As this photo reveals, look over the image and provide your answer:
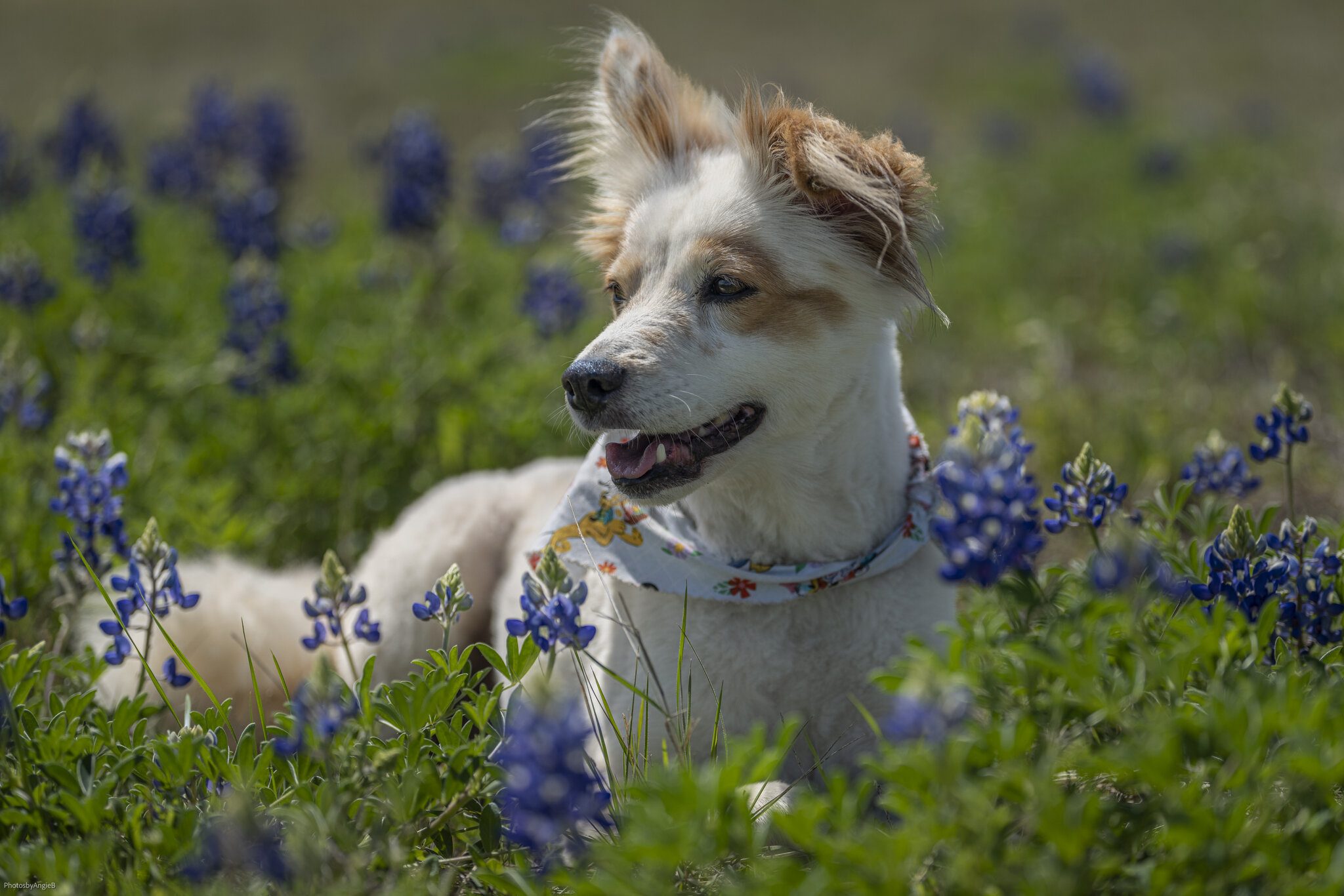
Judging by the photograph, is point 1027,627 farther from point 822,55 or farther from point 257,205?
point 822,55

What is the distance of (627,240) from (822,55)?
60.6 ft

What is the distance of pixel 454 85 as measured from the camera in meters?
17.0

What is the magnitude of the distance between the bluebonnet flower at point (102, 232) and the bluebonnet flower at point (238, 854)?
4173 mm

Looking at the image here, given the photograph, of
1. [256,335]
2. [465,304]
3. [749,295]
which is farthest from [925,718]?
[465,304]

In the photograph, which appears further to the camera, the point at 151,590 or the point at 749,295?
the point at 749,295

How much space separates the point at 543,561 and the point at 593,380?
530 millimetres

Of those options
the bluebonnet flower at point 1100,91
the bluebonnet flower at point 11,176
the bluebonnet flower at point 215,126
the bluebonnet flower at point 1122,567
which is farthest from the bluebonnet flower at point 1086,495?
the bluebonnet flower at point 1100,91

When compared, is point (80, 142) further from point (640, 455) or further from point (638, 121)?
point (640, 455)

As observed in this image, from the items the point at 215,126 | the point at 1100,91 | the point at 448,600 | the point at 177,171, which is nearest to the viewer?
the point at 448,600

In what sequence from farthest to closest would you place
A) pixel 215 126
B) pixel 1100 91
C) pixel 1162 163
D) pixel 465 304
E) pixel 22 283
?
1. pixel 1100 91
2. pixel 1162 163
3. pixel 215 126
4. pixel 465 304
5. pixel 22 283

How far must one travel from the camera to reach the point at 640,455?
9.13 feet

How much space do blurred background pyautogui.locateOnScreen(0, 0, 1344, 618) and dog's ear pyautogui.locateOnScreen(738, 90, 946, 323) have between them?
0.13 metres

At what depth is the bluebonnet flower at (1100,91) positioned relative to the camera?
12.6 metres

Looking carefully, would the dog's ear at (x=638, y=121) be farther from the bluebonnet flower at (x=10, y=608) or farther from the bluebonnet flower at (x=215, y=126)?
the bluebonnet flower at (x=215, y=126)
